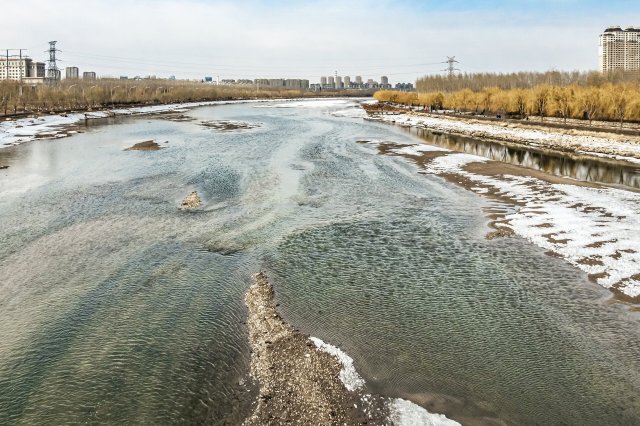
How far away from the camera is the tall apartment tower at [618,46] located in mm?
177000

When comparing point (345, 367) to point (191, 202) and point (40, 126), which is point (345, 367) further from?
point (40, 126)

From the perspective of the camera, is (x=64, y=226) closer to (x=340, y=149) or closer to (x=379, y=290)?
(x=379, y=290)

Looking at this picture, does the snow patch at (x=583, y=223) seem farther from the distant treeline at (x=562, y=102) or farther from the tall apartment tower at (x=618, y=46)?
the tall apartment tower at (x=618, y=46)

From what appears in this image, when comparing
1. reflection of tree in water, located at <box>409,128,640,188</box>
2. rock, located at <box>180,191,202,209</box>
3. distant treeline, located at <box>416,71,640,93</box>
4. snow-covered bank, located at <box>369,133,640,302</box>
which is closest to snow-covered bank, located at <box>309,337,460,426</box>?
snow-covered bank, located at <box>369,133,640,302</box>

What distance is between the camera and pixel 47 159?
105ft

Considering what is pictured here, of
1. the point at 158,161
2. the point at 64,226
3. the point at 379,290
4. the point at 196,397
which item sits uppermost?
the point at 158,161

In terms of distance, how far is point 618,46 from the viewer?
596 ft

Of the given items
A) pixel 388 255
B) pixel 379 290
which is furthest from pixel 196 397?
pixel 388 255

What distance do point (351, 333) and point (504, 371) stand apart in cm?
298

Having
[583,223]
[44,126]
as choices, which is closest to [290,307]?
[583,223]

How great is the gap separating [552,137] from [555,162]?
40.5ft

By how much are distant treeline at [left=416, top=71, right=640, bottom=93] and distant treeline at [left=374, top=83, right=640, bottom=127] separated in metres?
25.6

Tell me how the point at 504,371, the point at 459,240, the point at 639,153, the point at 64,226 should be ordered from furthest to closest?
the point at 639,153, the point at 64,226, the point at 459,240, the point at 504,371

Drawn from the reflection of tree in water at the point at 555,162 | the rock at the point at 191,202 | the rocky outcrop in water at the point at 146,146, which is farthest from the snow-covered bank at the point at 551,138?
the rocky outcrop in water at the point at 146,146
